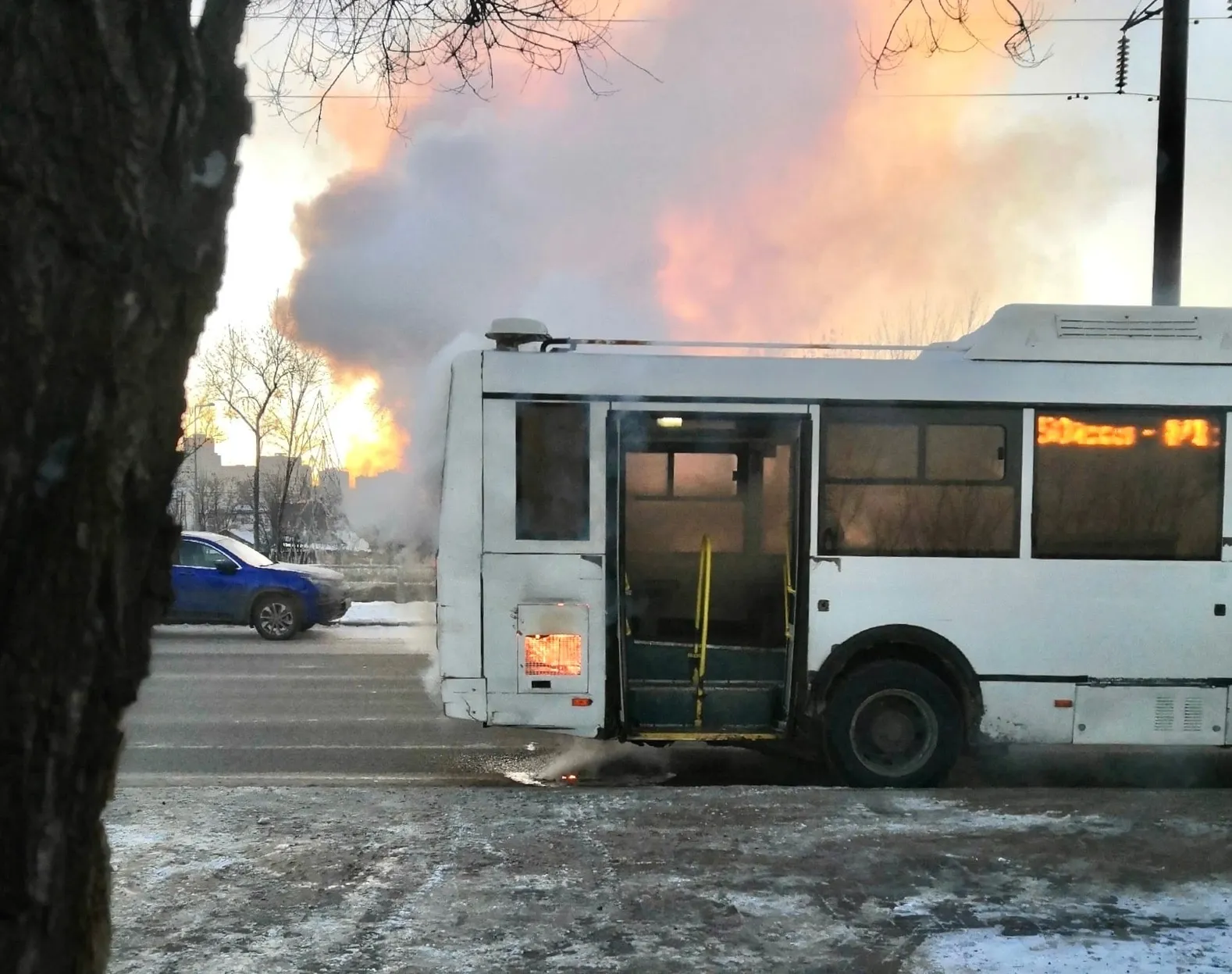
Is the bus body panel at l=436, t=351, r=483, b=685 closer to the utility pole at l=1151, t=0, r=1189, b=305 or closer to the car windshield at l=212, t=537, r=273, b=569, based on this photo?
the utility pole at l=1151, t=0, r=1189, b=305

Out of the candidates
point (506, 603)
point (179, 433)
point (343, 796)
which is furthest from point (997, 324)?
point (179, 433)

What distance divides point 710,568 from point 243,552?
30.2 ft

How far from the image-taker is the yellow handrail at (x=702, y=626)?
20.6 ft

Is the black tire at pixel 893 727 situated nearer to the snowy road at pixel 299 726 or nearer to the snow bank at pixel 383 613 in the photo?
the snowy road at pixel 299 726

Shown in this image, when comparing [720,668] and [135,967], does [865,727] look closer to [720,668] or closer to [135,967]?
[720,668]

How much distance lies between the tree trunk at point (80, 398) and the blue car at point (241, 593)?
12126 mm

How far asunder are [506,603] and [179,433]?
431cm

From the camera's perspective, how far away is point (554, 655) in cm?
611

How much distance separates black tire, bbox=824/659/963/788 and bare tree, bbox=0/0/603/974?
4.98 m

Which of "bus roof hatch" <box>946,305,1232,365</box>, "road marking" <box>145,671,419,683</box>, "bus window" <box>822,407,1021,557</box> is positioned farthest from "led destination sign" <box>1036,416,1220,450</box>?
"road marking" <box>145,671,419,683</box>

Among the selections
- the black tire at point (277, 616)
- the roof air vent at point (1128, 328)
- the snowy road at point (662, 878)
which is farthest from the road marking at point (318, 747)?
the black tire at point (277, 616)

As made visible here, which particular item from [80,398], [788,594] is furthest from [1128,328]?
[80,398]

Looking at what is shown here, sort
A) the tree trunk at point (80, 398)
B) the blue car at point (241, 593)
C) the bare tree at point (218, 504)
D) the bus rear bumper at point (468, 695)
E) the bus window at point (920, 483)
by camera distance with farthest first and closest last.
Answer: the bare tree at point (218, 504) < the blue car at point (241, 593) < the bus window at point (920, 483) < the bus rear bumper at point (468, 695) < the tree trunk at point (80, 398)

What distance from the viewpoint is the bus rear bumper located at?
6086 mm
